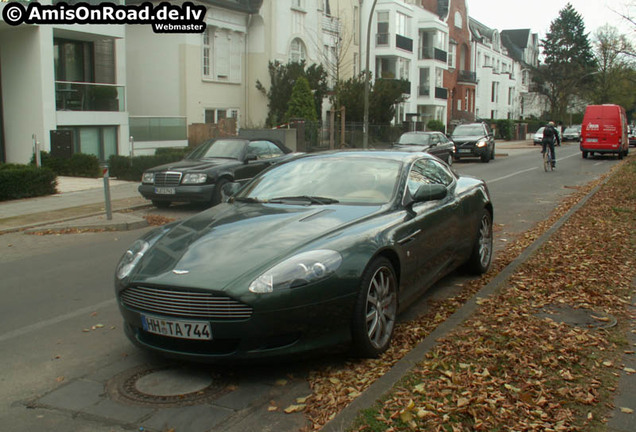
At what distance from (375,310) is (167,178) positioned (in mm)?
9739

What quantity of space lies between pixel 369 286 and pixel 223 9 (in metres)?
29.2

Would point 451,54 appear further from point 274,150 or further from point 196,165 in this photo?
point 196,165

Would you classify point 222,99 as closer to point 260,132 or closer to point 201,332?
point 260,132

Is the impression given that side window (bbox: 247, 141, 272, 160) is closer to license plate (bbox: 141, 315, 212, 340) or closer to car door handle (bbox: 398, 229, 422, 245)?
car door handle (bbox: 398, 229, 422, 245)

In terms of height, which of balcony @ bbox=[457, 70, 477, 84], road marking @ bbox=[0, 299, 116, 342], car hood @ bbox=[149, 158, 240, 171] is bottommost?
road marking @ bbox=[0, 299, 116, 342]

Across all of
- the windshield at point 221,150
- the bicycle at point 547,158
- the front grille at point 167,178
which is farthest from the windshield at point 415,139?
the front grille at point 167,178

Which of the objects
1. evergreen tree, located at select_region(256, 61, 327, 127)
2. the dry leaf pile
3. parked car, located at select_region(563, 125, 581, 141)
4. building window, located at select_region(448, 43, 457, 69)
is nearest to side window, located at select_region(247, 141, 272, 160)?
the dry leaf pile

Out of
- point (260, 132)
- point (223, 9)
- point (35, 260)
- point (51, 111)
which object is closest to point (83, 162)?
point (51, 111)

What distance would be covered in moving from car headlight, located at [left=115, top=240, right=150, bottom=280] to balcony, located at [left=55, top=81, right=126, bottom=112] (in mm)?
19323

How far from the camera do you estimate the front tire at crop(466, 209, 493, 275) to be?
24.0ft

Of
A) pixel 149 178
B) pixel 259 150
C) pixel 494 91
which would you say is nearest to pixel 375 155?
pixel 149 178

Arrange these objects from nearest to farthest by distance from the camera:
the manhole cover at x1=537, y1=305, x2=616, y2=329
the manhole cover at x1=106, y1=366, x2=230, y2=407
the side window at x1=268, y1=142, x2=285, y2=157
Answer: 1. the manhole cover at x1=106, y1=366, x2=230, y2=407
2. the manhole cover at x1=537, y1=305, x2=616, y2=329
3. the side window at x1=268, y1=142, x2=285, y2=157

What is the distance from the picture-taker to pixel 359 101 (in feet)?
116

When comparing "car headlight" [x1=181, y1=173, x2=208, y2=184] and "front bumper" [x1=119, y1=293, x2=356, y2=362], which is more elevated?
"car headlight" [x1=181, y1=173, x2=208, y2=184]
